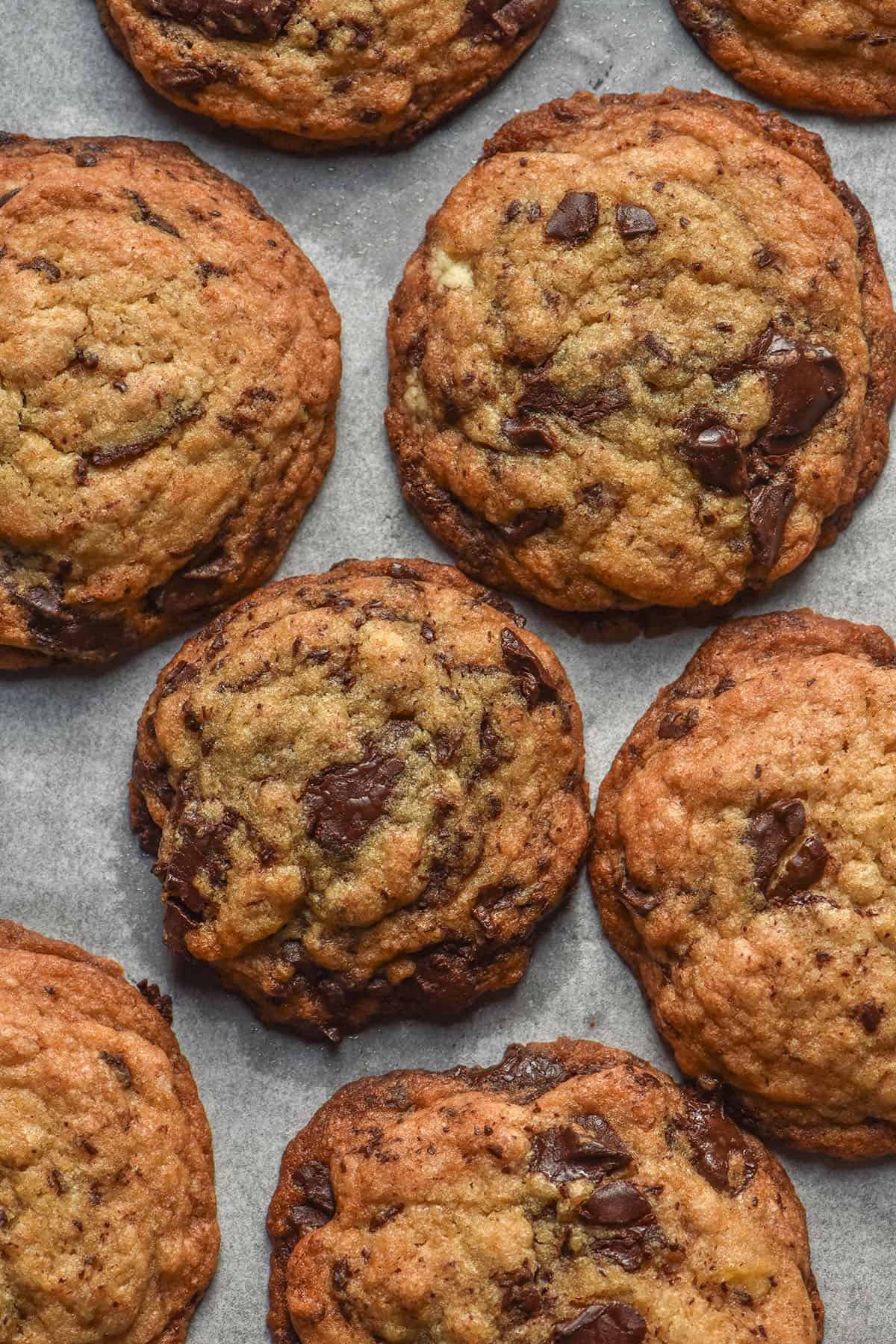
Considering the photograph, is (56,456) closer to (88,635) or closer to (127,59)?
(88,635)

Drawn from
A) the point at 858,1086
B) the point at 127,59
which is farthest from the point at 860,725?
the point at 127,59

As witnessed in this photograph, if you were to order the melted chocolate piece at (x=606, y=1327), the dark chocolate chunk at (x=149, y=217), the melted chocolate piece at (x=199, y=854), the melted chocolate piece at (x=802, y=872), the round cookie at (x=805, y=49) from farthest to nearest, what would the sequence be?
the round cookie at (x=805, y=49)
the dark chocolate chunk at (x=149, y=217)
the melted chocolate piece at (x=199, y=854)
the melted chocolate piece at (x=802, y=872)
the melted chocolate piece at (x=606, y=1327)

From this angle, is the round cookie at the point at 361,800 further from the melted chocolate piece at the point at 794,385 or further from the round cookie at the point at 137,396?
the melted chocolate piece at the point at 794,385

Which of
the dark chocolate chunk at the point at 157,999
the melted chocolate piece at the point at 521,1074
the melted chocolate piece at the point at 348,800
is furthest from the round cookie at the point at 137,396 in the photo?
the melted chocolate piece at the point at 521,1074

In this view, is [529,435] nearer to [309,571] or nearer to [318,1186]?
[309,571]

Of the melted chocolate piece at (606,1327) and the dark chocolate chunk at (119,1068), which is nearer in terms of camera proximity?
the melted chocolate piece at (606,1327)

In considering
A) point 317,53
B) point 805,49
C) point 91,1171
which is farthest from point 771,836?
point 317,53
